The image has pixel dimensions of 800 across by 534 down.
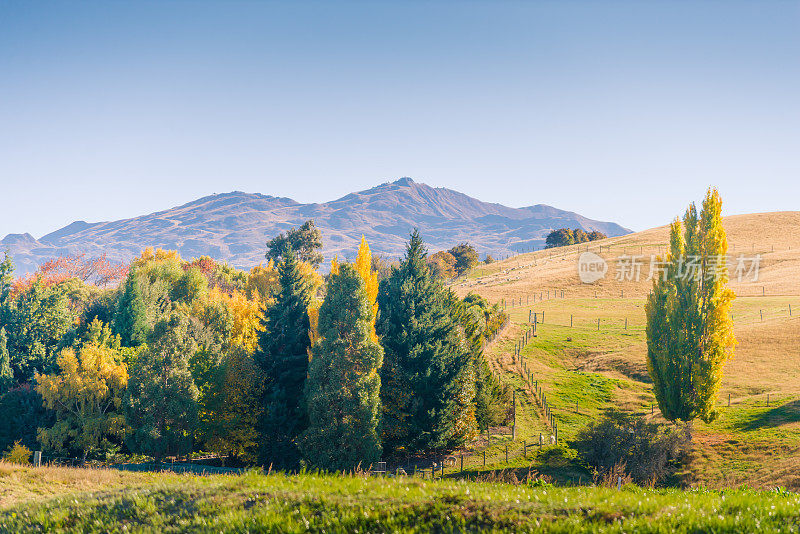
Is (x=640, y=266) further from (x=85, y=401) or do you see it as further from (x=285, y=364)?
(x=85, y=401)

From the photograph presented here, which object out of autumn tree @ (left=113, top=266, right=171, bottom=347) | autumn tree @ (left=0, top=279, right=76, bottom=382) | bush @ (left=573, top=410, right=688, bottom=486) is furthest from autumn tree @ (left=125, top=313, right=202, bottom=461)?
autumn tree @ (left=0, top=279, right=76, bottom=382)

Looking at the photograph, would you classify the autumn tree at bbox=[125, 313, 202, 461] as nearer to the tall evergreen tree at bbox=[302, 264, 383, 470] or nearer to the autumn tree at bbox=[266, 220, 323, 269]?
the tall evergreen tree at bbox=[302, 264, 383, 470]

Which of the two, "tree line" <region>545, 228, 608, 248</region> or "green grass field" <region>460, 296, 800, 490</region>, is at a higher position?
"tree line" <region>545, 228, 608, 248</region>

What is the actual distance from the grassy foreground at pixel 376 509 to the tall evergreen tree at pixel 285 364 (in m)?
20.3

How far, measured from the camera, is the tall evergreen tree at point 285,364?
111 ft

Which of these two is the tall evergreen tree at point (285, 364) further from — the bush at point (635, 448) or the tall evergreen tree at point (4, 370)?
the tall evergreen tree at point (4, 370)

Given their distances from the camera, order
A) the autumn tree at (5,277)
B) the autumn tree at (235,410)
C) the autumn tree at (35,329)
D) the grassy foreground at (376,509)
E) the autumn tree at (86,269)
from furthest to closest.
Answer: the autumn tree at (86,269) → the autumn tree at (5,277) → the autumn tree at (35,329) → the autumn tree at (235,410) → the grassy foreground at (376,509)

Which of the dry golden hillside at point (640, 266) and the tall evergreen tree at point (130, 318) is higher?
the dry golden hillside at point (640, 266)

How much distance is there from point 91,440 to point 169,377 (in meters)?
14.7

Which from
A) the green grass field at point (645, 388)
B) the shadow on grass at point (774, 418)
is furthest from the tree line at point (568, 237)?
the shadow on grass at point (774, 418)

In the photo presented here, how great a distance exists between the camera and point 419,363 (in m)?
34.7

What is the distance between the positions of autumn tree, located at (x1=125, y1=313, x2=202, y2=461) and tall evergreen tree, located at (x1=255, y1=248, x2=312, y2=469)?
5.11 meters

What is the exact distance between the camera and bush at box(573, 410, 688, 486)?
28.8 m

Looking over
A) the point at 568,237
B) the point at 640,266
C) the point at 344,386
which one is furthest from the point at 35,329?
the point at 568,237
